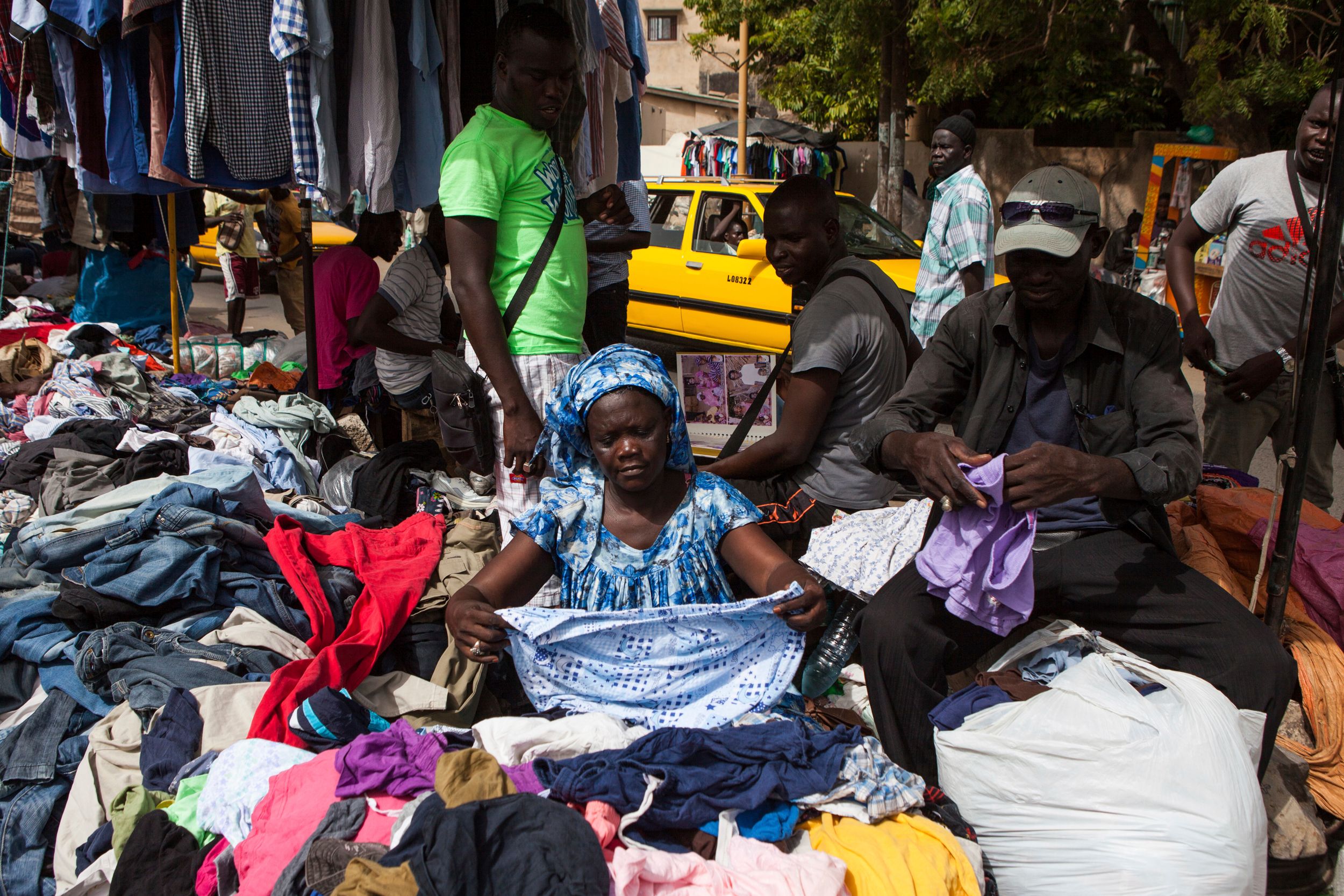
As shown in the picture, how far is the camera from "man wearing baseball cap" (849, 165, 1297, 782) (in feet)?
7.70

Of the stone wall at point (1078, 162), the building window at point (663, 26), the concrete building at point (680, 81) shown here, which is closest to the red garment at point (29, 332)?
the stone wall at point (1078, 162)

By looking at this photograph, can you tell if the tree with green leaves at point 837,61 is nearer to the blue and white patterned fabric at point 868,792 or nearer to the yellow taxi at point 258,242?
the yellow taxi at point 258,242

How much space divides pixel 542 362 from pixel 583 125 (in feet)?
5.42

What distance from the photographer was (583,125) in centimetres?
434

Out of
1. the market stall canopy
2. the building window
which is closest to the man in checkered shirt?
the market stall canopy

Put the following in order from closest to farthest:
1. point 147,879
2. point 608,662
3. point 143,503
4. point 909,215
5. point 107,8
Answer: point 147,879 → point 608,662 → point 143,503 → point 107,8 → point 909,215

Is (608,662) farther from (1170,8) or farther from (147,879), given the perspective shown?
(1170,8)

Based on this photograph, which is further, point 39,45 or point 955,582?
point 39,45

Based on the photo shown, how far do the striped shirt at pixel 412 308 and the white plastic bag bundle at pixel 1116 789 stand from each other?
3295mm

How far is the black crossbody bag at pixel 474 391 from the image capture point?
3145 millimetres

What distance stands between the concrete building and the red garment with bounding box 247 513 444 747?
69.7 ft

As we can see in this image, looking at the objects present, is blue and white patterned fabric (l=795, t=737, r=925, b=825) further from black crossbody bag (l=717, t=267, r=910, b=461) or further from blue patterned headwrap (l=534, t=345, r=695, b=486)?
black crossbody bag (l=717, t=267, r=910, b=461)

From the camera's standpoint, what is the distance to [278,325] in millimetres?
11078

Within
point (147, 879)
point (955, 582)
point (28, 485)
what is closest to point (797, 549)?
point (955, 582)
